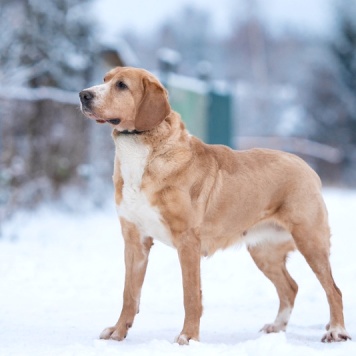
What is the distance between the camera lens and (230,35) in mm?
61188

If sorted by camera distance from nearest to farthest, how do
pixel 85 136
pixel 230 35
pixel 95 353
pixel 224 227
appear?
1. pixel 95 353
2. pixel 224 227
3. pixel 85 136
4. pixel 230 35

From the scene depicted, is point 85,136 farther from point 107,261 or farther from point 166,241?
point 166,241

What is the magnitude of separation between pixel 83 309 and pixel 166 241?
149 centimetres

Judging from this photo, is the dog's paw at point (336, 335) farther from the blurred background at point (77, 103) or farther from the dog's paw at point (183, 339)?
the blurred background at point (77, 103)

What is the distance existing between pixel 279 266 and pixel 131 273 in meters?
1.29

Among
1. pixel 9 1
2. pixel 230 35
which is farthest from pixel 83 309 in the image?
pixel 230 35

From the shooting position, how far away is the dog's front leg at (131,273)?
5.29m

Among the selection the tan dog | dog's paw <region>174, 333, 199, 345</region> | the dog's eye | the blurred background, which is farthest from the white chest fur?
the blurred background

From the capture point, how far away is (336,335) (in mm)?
5340

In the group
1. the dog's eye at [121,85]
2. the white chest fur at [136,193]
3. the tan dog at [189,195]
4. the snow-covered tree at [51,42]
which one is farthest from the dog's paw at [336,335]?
the snow-covered tree at [51,42]

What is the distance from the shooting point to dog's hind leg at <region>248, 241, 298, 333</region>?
603cm

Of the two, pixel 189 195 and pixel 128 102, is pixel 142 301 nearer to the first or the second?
pixel 189 195

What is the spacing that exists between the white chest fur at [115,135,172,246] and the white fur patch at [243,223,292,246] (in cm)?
79

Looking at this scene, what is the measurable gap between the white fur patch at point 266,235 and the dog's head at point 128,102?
1163 millimetres
